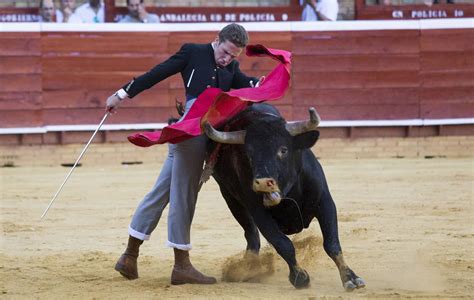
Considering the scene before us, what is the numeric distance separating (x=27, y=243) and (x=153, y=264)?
124cm

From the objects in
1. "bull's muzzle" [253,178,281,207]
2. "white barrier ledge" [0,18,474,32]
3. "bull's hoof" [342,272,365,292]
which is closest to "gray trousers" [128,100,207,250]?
"bull's muzzle" [253,178,281,207]

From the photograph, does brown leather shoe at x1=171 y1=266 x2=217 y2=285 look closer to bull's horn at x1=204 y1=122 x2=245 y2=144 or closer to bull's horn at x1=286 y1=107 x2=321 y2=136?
bull's horn at x1=204 y1=122 x2=245 y2=144

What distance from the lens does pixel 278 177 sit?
5.54 metres

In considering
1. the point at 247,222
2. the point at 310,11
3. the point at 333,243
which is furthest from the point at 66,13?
the point at 333,243

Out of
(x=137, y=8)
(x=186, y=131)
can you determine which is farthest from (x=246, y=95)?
(x=137, y=8)

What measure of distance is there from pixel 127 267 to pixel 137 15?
22.6 ft

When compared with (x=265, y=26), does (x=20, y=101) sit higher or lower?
lower

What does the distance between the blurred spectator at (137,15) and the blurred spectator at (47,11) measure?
2.49 feet

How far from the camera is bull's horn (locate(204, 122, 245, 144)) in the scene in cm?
566

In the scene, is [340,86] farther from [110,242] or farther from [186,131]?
[186,131]

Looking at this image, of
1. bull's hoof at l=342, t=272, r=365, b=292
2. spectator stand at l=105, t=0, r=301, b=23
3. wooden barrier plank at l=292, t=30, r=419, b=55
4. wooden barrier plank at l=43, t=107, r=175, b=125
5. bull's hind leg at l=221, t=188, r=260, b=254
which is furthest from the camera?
wooden barrier plank at l=292, t=30, r=419, b=55

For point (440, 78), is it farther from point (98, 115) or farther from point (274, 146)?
point (274, 146)

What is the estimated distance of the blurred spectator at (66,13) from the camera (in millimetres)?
12578

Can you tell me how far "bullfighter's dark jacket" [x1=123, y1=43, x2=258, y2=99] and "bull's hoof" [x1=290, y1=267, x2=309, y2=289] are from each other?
3.41ft
